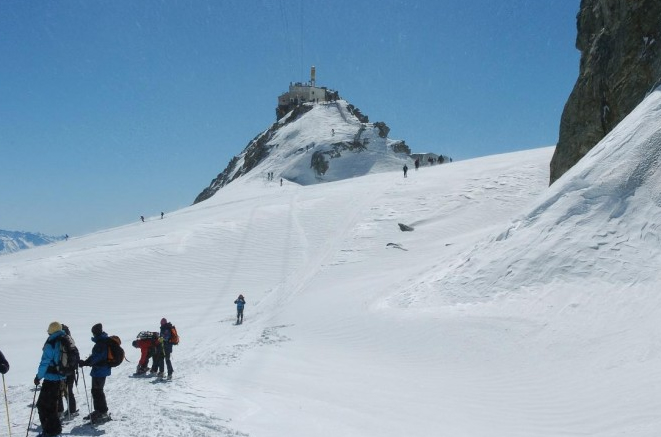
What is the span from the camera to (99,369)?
298 inches

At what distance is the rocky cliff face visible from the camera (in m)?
19.1

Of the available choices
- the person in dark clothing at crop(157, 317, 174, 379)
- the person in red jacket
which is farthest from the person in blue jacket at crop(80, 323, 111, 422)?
the person in red jacket

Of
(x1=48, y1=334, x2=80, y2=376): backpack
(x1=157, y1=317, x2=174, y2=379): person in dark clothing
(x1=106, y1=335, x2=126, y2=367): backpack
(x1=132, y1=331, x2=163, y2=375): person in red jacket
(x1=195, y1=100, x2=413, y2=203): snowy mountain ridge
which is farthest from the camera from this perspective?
(x1=195, y1=100, x2=413, y2=203): snowy mountain ridge

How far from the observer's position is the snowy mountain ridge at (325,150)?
73.4m

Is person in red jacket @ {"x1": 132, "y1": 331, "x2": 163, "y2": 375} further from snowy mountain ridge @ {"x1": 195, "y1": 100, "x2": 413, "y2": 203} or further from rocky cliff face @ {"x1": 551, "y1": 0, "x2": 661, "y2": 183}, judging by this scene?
snowy mountain ridge @ {"x1": 195, "y1": 100, "x2": 413, "y2": 203}

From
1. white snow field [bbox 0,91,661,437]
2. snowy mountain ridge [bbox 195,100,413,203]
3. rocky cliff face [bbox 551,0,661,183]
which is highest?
snowy mountain ridge [bbox 195,100,413,203]

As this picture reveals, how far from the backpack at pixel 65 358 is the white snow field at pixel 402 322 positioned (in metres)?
0.88

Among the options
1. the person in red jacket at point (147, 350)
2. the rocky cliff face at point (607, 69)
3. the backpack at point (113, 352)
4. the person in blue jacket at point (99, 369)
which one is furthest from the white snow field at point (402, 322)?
the rocky cliff face at point (607, 69)

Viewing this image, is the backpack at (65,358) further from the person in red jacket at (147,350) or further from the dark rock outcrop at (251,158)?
the dark rock outcrop at (251,158)

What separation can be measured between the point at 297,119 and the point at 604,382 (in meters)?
89.4

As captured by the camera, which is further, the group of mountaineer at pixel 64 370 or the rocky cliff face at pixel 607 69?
the rocky cliff face at pixel 607 69

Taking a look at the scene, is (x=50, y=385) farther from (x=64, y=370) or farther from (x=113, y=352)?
(x=113, y=352)

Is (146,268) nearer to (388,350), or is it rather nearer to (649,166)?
(388,350)

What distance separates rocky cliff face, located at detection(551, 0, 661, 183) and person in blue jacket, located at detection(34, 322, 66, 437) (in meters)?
18.3
